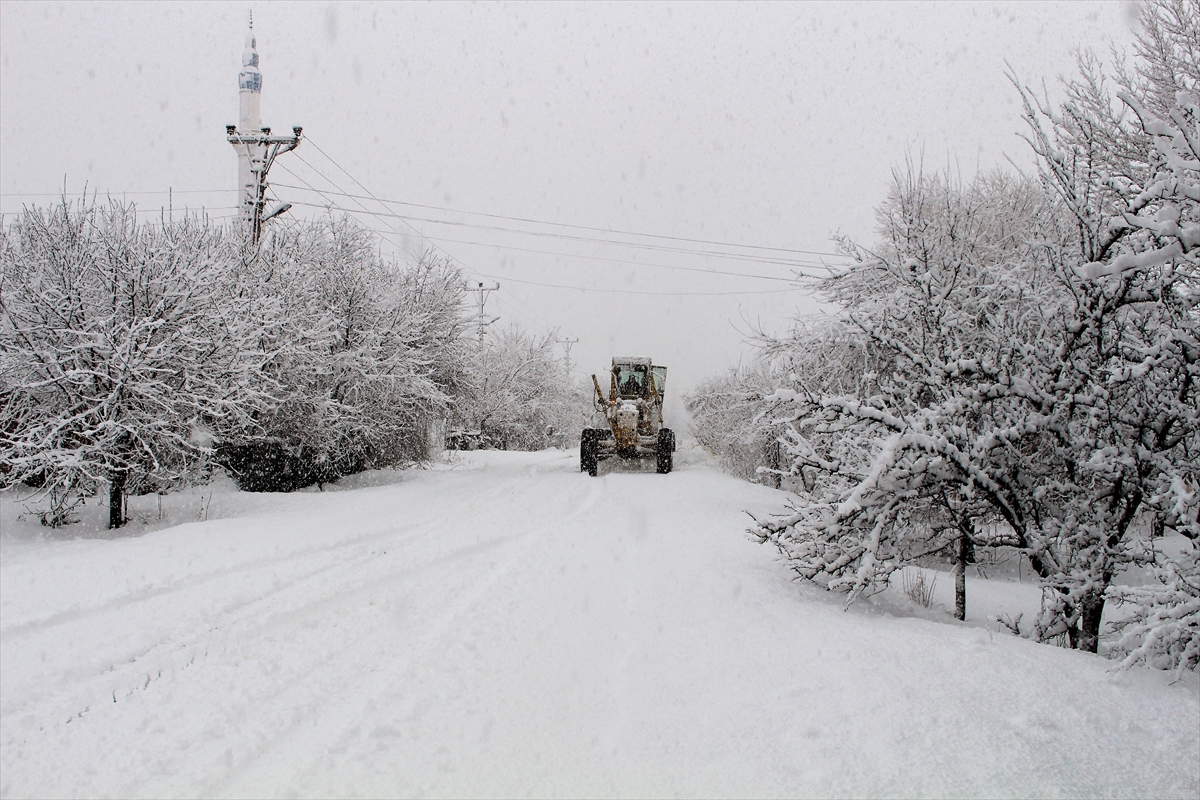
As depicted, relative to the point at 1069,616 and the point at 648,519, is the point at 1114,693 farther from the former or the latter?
the point at 648,519

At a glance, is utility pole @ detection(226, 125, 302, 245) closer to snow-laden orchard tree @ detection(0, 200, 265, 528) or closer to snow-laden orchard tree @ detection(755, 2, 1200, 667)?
snow-laden orchard tree @ detection(0, 200, 265, 528)

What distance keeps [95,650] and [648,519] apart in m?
7.35

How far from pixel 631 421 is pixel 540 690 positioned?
17.5m

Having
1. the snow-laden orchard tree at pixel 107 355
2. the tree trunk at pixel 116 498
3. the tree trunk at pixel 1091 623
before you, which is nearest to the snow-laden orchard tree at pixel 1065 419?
the tree trunk at pixel 1091 623

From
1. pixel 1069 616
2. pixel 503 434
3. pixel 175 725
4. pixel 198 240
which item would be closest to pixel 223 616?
pixel 175 725

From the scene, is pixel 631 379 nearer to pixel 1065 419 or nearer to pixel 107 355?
pixel 107 355

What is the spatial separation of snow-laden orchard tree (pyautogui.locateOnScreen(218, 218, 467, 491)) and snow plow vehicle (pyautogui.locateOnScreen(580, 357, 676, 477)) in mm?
4821

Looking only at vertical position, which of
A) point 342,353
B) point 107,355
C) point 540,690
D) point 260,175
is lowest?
point 540,690

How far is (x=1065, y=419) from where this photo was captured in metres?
4.91

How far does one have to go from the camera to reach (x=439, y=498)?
1296 cm

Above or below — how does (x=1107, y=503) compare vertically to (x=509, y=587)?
above

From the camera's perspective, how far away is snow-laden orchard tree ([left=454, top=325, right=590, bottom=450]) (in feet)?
116

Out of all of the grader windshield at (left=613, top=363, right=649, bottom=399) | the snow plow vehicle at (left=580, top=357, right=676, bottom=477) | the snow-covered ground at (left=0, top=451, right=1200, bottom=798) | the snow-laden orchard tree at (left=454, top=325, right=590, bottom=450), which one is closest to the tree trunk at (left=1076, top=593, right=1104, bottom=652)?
the snow-covered ground at (left=0, top=451, right=1200, bottom=798)

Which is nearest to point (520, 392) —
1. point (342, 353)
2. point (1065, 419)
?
point (342, 353)
